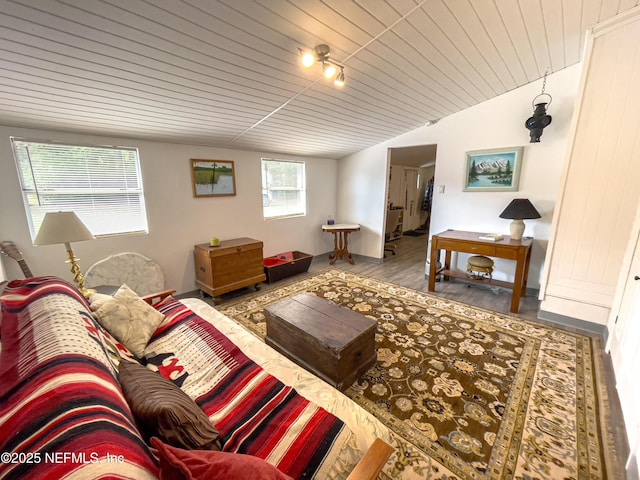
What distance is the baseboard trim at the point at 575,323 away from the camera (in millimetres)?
2361

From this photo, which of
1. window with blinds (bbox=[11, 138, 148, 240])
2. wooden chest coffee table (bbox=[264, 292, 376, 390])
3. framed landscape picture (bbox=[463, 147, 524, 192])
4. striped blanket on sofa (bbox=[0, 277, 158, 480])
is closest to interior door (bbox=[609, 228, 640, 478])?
wooden chest coffee table (bbox=[264, 292, 376, 390])

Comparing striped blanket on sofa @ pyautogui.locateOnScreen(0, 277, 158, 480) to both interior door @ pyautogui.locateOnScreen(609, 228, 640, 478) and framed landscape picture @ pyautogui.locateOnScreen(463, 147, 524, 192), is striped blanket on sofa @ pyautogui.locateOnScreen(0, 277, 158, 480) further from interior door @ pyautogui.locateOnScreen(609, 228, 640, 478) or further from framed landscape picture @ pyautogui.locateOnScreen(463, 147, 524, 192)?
framed landscape picture @ pyautogui.locateOnScreen(463, 147, 524, 192)

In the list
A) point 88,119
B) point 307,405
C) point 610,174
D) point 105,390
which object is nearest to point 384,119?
point 610,174

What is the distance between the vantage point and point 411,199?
761 cm

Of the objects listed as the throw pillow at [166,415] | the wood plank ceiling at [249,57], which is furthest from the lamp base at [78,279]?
the throw pillow at [166,415]

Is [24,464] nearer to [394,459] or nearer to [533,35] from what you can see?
[394,459]

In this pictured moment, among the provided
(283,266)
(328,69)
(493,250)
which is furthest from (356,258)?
(328,69)

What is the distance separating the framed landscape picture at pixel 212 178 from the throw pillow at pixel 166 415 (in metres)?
2.69

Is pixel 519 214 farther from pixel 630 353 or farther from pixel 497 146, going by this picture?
pixel 630 353

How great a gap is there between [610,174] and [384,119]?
7.48 ft

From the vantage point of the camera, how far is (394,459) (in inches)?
52.1

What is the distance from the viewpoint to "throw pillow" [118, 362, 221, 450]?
2.60ft

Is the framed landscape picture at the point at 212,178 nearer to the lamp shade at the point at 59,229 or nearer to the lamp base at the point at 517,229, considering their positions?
the lamp shade at the point at 59,229

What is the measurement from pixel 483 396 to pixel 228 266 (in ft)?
9.02
